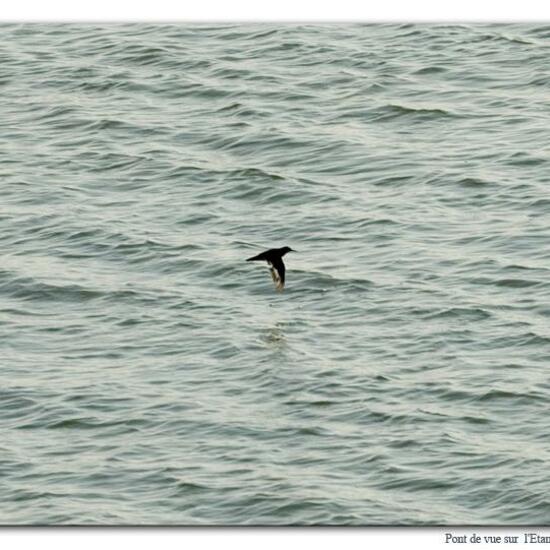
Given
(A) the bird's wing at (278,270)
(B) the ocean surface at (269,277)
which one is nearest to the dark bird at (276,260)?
(A) the bird's wing at (278,270)

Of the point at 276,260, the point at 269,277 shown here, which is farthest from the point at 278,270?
the point at 269,277

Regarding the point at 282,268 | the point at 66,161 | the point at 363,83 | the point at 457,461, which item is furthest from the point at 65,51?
the point at 457,461

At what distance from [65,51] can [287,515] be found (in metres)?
10.7

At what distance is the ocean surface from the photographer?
1859 centimetres

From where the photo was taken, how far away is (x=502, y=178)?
24.6m

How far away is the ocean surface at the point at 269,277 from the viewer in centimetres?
1859

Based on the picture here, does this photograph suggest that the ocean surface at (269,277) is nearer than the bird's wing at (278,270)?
Yes

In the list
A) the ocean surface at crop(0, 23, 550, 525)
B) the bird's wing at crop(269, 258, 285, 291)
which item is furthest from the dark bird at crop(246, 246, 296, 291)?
the ocean surface at crop(0, 23, 550, 525)

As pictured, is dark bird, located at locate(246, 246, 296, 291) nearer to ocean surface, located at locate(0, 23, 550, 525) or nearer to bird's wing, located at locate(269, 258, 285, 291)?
bird's wing, located at locate(269, 258, 285, 291)

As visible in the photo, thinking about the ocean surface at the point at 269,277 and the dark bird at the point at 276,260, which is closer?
the ocean surface at the point at 269,277

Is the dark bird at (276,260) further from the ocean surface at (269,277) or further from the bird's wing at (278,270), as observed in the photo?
the ocean surface at (269,277)

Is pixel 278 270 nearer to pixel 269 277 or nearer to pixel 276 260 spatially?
pixel 276 260
